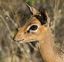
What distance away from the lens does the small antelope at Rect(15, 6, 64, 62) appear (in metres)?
5.84

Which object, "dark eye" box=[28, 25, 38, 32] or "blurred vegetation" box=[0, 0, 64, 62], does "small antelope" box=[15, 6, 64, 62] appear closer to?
"dark eye" box=[28, 25, 38, 32]

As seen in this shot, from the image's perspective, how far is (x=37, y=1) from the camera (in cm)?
833

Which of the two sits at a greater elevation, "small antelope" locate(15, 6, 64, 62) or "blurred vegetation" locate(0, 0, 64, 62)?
"small antelope" locate(15, 6, 64, 62)

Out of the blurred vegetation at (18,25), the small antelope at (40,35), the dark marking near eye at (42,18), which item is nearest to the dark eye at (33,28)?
the small antelope at (40,35)

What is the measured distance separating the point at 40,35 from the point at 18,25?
99.0 inches

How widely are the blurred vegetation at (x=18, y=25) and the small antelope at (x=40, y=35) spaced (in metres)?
2.27

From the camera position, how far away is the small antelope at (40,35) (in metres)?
5.84

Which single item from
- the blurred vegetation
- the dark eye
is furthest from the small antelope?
the blurred vegetation

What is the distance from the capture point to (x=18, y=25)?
27.5 feet

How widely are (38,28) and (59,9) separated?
2.97 meters

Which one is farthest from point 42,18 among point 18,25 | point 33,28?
point 18,25

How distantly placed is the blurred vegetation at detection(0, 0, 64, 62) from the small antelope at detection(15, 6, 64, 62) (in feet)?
7.45

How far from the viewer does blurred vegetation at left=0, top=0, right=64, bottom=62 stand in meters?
8.54

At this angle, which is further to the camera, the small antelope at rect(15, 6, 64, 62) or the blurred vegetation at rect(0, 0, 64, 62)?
the blurred vegetation at rect(0, 0, 64, 62)
